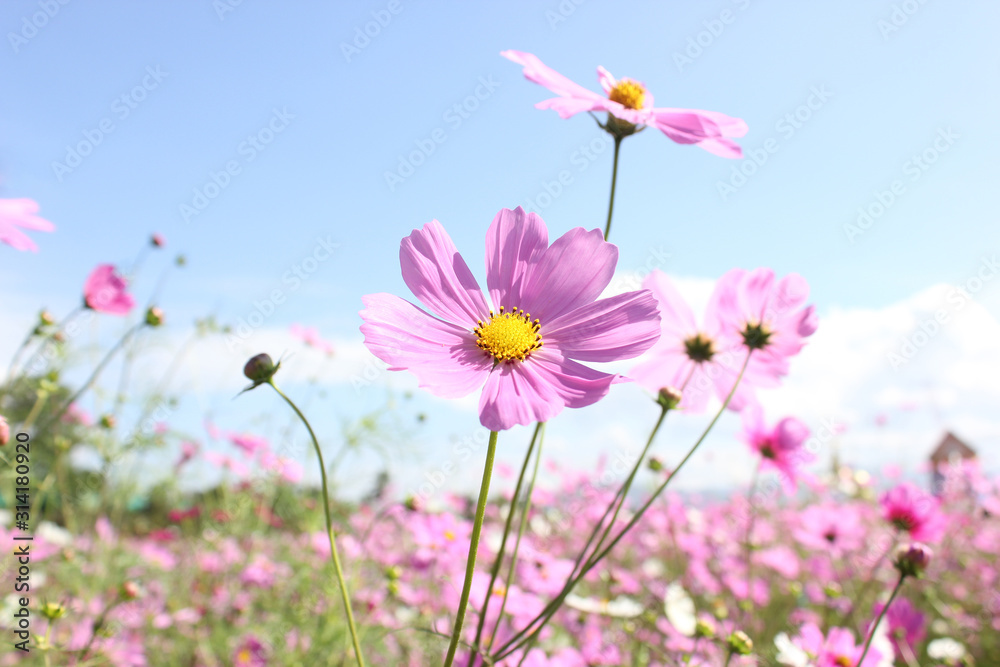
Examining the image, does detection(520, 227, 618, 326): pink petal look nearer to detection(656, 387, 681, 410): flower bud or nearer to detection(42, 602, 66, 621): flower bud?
detection(656, 387, 681, 410): flower bud

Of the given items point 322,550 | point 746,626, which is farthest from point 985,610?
A: point 322,550

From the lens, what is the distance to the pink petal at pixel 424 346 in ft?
1.72

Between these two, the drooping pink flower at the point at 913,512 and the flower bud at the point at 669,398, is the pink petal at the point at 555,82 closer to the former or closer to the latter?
the flower bud at the point at 669,398

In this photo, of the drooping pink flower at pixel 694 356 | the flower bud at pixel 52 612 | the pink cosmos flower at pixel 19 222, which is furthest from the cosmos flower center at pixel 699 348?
the flower bud at pixel 52 612

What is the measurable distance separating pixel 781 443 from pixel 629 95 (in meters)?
0.91

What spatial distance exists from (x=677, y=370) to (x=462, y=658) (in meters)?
0.55

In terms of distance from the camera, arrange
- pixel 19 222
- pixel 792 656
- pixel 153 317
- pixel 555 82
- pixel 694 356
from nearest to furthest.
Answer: pixel 555 82 → pixel 19 222 → pixel 694 356 → pixel 792 656 → pixel 153 317

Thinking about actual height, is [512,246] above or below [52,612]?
above

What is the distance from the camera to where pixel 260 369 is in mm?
550

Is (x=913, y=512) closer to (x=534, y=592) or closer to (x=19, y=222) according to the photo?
(x=534, y=592)

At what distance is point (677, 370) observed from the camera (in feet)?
3.03

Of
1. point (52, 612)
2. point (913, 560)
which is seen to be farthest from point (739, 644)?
point (52, 612)

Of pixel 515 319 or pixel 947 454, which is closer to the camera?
pixel 515 319

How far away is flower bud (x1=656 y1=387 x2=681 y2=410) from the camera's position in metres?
0.71
